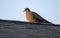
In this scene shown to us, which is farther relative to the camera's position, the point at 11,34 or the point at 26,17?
the point at 26,17

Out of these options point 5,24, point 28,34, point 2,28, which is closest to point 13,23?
point 5,24

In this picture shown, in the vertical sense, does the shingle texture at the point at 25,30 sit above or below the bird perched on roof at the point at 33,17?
below

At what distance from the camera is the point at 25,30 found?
7.77 metres

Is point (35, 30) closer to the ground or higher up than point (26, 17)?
closer to the ground

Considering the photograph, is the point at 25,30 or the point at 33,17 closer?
the point at 25,30

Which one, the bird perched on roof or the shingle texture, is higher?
the bird perched on roof

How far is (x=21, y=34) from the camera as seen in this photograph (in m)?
7.18

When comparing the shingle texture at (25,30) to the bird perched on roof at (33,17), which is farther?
the bird perched on roof at (33,17)

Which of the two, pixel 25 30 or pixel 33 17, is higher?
pixel 33 17

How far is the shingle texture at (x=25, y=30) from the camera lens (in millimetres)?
7105

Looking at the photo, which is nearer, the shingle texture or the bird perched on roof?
the shingle texture

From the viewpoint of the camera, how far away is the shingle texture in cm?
711

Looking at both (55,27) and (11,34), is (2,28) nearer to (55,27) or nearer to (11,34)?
(11,34)

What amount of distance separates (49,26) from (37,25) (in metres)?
0.43
